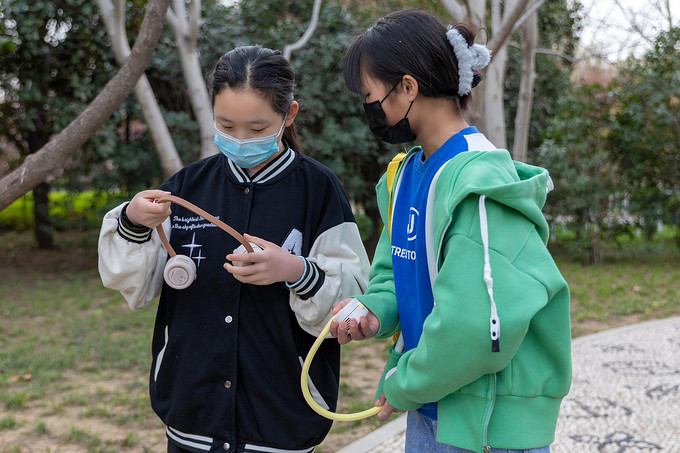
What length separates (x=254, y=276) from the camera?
1643 millimetres

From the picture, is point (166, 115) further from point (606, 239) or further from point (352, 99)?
point (606, 239)

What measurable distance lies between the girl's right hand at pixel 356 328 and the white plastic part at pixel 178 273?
1.43 ft

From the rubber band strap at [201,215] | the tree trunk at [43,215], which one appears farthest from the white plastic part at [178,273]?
the tree trunk at [43,215]

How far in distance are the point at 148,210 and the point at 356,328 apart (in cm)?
64

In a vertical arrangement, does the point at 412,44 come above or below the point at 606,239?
above

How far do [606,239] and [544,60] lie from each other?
10.9 ft

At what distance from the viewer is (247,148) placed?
1834 millimetres

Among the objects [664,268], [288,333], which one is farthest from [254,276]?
[664,268]

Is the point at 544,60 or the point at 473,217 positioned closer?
the point at 473,217

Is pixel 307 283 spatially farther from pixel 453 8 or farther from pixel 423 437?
pixel 453 8

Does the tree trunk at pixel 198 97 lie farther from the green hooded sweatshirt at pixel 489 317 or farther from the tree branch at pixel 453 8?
the green hooded sweatshirt at pixel 489 317

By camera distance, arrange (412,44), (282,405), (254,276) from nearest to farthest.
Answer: (412,44) → (254,276) → (282,405)

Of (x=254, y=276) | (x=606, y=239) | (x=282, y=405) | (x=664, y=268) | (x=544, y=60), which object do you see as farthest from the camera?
(x=544, y=60)

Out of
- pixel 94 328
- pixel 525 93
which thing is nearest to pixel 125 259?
pixel 525 93
